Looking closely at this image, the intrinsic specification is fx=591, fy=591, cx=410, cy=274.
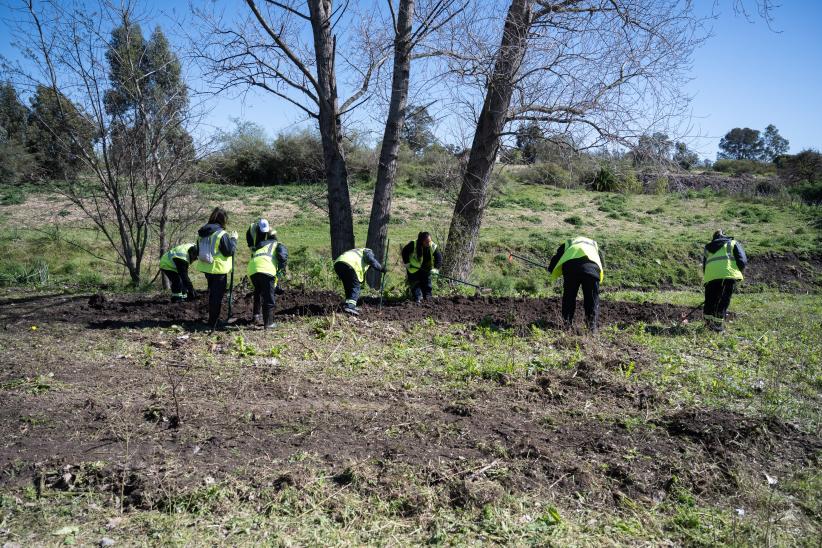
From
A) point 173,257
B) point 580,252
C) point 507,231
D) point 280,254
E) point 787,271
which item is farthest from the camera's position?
point 507,231

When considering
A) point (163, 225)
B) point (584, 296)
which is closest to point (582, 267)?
point (584, 296)

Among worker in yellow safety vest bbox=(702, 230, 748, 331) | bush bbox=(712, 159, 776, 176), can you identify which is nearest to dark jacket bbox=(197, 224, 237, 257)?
worker in yellow safety vest bbox=(702, 230, 748, 331)

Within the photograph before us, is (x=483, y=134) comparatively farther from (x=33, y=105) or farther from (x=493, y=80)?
(x=33, y=105)

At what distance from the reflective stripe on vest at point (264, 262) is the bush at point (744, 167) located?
142ft

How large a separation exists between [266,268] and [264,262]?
95mm

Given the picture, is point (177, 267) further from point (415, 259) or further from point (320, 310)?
point (415, 259)

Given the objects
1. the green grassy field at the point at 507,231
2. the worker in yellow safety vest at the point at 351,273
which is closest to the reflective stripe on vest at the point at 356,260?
the worker in yellow safety vest at the point at 351,273

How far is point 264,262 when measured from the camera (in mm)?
8352

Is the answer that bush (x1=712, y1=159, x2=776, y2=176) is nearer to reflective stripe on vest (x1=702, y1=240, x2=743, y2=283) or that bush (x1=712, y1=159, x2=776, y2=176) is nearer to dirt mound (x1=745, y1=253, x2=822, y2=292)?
dirt mound (x1=745, y1=253, x2=822, y2=292)

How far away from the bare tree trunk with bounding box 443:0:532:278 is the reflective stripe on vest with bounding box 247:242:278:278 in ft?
14.9

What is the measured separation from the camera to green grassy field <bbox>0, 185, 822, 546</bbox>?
394 centimetres

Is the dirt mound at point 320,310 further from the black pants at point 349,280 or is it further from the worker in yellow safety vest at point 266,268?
the worker in yellow safety vest at point 266,268

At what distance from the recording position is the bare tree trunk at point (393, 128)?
10898 millimetres

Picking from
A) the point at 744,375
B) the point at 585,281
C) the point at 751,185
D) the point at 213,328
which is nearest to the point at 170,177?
the point at 213,328
